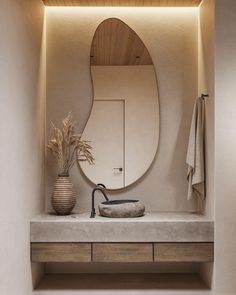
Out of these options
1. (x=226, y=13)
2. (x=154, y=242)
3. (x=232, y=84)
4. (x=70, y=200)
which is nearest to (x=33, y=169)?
(x=70, y=200)

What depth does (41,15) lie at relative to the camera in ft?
12.6

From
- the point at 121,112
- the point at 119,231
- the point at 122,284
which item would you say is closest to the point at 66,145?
the point at 121,112

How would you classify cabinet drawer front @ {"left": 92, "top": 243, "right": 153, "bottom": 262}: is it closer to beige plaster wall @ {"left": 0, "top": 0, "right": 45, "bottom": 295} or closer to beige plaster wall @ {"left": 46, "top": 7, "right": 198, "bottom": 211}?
beige plaster wall @ {"left": 0, "top": 0, "right": 45, "bottom": 295}

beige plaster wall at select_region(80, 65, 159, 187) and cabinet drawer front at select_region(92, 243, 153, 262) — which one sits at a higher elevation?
beige plaster wall at select_region(80, 65, 159, 187)

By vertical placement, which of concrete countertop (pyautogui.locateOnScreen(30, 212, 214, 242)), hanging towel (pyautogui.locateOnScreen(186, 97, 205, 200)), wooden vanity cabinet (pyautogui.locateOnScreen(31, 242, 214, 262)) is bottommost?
wooden vanity cabinet (pyautogui.locateOnScreen(31, 242, 214, 262))

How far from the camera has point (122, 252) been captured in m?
3.38

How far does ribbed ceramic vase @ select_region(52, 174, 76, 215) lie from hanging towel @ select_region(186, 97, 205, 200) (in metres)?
0.99

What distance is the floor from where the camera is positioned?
3.45 m

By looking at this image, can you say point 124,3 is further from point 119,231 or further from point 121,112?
point 119,231

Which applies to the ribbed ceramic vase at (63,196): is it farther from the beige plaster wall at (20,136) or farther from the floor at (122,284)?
the floor at (122,284)

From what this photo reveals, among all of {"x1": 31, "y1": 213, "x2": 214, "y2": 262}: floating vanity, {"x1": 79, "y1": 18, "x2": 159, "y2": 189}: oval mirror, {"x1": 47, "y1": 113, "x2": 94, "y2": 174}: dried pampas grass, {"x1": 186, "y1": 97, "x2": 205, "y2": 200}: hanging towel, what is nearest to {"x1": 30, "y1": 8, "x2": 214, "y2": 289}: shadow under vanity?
{"x1": 79, "y1": 18, "x2": 159, "y2": 189}: oval mirror

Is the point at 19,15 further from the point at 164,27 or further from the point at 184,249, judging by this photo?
the point at 184,249

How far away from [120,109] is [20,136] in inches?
46.8

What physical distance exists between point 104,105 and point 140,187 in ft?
2.64
